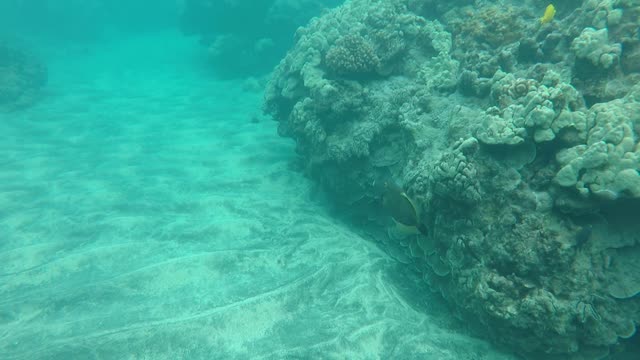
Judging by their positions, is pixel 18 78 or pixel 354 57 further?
pixel 18 78

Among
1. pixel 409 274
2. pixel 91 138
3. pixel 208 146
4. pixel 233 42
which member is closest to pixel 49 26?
pixel 233 42

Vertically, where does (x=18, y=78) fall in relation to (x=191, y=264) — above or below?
above

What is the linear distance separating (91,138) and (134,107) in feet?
14.2

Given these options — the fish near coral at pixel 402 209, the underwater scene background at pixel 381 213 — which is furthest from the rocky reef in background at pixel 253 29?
the fish near coral at pixel 402 209

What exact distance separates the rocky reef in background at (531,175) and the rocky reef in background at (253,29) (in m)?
14.5

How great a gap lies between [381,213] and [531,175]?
304cm

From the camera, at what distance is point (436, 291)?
5316 millimetres

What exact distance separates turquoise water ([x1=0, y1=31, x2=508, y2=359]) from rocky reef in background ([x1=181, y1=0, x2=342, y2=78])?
9810 millimetres

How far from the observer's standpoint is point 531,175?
4.36 metres

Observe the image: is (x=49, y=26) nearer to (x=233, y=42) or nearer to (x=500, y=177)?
(x=233, y=42)

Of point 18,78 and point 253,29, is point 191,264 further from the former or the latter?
point 253,29

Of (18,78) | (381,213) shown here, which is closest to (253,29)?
(18,78)

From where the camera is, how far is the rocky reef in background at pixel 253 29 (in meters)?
19.5

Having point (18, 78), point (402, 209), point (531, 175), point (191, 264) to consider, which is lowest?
point (191, 264)
